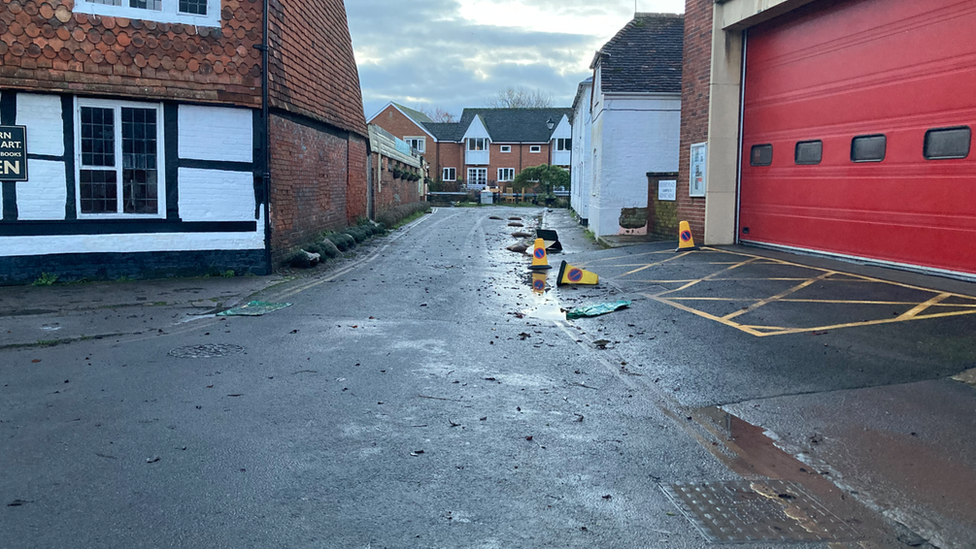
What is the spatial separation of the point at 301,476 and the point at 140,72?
11.2 meters

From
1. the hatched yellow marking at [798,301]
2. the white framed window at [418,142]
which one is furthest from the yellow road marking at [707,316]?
the white framed window at [418,142]

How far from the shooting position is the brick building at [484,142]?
241 feet

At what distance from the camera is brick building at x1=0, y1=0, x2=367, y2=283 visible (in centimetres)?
1260

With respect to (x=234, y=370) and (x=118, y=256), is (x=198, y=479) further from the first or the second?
(x=118, y=256)

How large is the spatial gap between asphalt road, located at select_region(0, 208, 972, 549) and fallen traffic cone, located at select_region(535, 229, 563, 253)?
9.70 meters

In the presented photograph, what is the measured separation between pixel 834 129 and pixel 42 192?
47.8 ft

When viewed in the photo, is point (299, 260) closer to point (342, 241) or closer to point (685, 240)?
point (342, 241)

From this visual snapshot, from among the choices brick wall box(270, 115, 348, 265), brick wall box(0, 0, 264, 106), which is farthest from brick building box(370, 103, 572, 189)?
brick wall box(0, 0, 264, 106)

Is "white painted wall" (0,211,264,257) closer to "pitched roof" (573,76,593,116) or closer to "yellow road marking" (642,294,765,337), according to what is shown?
"yellow road marking" (642,294,765,337)

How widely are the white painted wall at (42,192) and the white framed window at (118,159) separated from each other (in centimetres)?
27

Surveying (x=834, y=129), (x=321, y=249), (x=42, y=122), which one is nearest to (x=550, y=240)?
(x=321, y=249)

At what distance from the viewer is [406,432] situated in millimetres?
5316

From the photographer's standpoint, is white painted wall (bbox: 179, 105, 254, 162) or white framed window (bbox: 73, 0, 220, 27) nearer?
white framed window (bbox: 73, 0, 220, 27)

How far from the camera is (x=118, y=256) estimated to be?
13.2m
